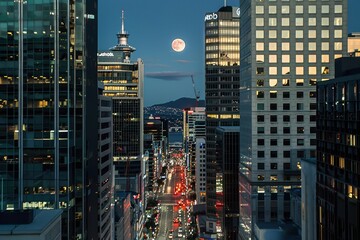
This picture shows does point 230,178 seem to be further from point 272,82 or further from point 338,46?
point 338,46

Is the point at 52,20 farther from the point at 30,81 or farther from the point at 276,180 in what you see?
the point at 276,180

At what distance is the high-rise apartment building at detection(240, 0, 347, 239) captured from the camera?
349 feet

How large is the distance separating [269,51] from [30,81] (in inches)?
1644

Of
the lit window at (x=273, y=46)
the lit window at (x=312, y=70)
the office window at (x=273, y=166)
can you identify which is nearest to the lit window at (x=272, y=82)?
the lit window at (x=273, y=46)

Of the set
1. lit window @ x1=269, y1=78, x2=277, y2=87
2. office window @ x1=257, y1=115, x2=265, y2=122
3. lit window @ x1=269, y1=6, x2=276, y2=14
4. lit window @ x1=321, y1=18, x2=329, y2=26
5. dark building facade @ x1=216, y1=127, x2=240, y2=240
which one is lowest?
dark building facade @ x1=216, y1=127, x2=240, y2=240

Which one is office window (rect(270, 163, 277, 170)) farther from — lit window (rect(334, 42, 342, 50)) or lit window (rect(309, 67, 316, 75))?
lit window (rect(334, 42, 342, 50))

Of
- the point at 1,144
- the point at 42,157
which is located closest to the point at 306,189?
the point at 42,157

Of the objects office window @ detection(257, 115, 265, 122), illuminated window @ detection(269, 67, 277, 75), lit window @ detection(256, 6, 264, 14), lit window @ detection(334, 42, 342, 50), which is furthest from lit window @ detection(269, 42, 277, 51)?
office window @ detection(257, 115, 265, 122)

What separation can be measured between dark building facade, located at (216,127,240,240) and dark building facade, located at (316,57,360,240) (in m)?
96.0

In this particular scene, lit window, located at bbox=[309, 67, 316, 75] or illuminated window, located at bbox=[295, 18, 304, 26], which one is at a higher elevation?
illuminated window, located at bbox=[295, 18, 304, 26]

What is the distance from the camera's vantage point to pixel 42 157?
313 feet

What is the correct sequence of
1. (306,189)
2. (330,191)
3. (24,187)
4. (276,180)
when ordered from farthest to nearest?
(276,180)
(24,187)
(306,189)
(330,191)

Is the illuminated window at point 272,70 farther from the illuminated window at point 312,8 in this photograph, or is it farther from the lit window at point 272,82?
the illuminated window at point 312,8

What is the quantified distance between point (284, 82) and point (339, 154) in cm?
4451
